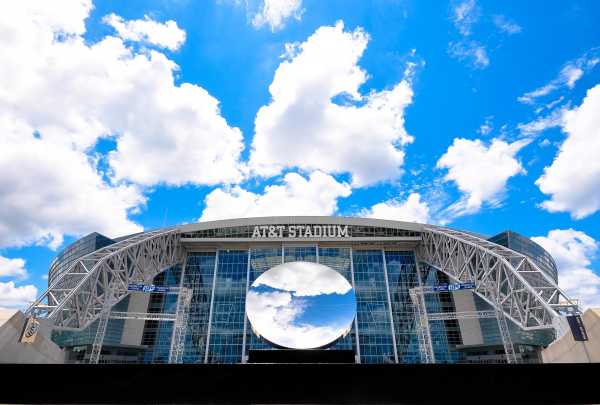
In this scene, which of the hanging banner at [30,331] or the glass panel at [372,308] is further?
the glass panel at [372,308]

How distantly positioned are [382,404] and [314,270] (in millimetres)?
14378

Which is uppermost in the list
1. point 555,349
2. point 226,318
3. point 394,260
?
point 394,260

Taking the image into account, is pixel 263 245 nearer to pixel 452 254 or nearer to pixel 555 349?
pixel 452 254

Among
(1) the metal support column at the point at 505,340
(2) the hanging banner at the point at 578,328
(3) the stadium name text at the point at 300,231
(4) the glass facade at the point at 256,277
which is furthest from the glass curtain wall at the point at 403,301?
(2) the hanging banner at the point at 578,328

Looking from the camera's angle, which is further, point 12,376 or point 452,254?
point 452,254

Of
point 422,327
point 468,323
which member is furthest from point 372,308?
point 468,323

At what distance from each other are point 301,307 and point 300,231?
3054 cm

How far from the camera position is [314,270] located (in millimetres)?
25438

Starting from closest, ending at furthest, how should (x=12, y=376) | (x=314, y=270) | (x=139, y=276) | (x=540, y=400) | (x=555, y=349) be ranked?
(x=540, y=400) < (x=12, y=376) < (x=555, y=349) < (x=314, y=270) < (x=139, y=276)

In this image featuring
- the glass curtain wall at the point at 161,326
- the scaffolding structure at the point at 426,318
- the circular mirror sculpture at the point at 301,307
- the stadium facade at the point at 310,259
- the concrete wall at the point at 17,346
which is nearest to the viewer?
the concrete wall at the point at 17,346

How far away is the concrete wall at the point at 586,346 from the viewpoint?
1803 centimetres

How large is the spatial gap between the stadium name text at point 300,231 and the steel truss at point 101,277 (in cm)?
1291

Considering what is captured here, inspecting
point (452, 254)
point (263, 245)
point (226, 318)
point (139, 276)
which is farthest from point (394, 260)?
point (139, 276)

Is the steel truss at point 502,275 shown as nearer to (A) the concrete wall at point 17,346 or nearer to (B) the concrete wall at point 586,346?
(B) the concrete wall at point 586,346
